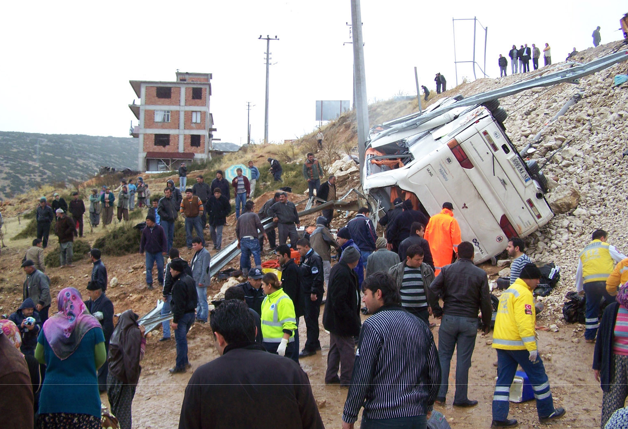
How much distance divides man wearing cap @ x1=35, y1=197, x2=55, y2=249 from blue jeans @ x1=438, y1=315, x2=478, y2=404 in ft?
45.0

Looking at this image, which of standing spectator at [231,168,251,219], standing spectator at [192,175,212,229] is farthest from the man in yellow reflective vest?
standing spectator at [192,175,212,229]

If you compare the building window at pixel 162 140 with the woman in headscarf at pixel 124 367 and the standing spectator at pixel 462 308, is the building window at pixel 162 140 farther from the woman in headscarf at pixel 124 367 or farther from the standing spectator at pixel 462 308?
the standing spectator at pixel 462 308

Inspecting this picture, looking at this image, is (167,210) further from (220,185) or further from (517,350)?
(517,350)

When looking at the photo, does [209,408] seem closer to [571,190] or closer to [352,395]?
[352,395]

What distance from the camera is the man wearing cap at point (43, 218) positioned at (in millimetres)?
15344

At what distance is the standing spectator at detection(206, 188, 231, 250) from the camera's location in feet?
41.0

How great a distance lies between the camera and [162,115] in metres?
48.7

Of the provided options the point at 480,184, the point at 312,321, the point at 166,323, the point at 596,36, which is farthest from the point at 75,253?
the point at 596,36

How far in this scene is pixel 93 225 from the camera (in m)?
18.3

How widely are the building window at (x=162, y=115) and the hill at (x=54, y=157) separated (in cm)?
1772

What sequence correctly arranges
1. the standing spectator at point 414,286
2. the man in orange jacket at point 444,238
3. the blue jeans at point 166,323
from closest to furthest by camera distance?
1. the standing spectator at point 414,286
2. the man in orange jacket at point 444,238
3. the blue jeans at point 166,323

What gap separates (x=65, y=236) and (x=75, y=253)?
127 cm

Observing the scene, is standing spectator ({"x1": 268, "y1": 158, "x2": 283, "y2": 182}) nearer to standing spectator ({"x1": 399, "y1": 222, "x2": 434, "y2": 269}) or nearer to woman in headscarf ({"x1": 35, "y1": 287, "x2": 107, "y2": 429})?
standing spectator ({"x1": 399, "y1": 222, "x2": 434, "y2": 269})

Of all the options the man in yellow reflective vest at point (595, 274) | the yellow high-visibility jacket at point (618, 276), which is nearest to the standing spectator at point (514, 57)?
the man in yellow reflective vest at point (595, 274)
